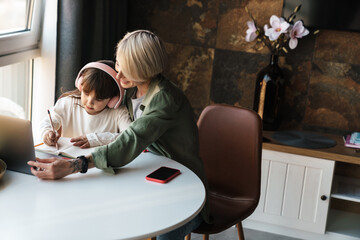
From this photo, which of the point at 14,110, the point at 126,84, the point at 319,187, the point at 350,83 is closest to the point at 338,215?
the point at 319,187

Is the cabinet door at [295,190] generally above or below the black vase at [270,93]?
below

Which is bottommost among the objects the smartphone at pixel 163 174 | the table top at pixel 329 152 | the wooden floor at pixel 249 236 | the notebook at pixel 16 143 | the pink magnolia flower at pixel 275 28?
the wooden floor at pixel 249 236

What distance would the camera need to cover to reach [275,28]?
2885mm

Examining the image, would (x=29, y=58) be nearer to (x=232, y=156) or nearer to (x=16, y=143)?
(x=16, y=143)

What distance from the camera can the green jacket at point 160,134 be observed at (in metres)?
1.66

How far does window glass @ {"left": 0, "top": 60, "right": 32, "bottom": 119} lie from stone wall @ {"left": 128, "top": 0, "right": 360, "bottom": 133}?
983 millimetres

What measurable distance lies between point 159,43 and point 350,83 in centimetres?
174

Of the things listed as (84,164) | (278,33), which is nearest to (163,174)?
(84,164)

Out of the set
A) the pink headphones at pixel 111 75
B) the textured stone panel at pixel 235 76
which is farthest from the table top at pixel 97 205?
the textured stone panel at pixel 235 76

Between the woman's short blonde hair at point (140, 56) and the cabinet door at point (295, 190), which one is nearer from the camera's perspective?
the woman's short blonde hair at point (140, 56)

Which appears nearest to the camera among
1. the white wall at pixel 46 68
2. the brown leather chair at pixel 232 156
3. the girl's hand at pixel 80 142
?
the girl's hand at pixel 80 142

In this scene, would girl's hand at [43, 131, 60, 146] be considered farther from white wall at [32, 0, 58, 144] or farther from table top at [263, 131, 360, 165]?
table top at [263, 131, 360, 165]

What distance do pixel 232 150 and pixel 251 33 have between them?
1.04m

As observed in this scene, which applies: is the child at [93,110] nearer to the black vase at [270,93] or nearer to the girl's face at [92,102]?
the girl's face at [92,102]
